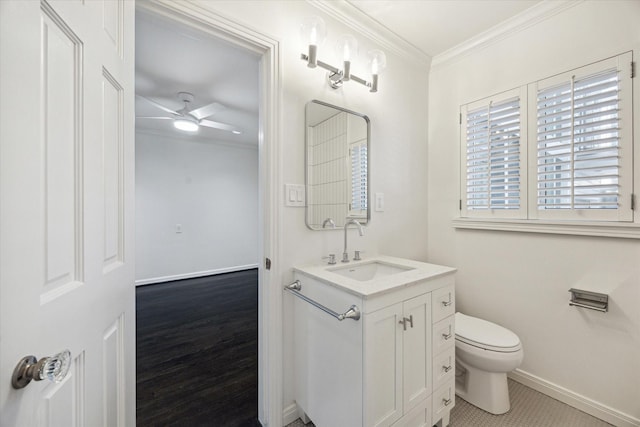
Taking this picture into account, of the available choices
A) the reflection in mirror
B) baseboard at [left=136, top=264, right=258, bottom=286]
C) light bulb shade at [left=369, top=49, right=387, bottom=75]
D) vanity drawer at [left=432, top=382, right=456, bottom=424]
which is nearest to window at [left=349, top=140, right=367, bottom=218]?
the reflection in mirror

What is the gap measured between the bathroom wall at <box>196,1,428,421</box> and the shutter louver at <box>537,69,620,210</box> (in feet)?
2.77

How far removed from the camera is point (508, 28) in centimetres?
185

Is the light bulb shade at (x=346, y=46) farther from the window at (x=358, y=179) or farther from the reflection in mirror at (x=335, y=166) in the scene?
the window at (x=358, y=179)

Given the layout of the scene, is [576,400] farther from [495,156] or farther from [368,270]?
[495,156]

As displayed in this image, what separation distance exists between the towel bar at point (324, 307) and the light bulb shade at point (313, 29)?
1.34 metres

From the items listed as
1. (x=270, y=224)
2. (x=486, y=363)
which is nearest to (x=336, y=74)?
(x=270, y=224)

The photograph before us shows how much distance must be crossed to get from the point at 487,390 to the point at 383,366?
963 mm

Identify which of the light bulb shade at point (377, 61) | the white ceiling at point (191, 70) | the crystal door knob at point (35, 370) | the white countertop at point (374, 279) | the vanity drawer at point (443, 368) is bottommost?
the vanity drawer at point (443, 368)

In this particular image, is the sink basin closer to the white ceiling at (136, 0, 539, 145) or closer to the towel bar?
the towel bar

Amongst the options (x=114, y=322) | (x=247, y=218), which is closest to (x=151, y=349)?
(x=114, y=322)

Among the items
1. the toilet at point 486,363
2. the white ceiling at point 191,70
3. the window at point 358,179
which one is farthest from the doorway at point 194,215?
the toilet at point 486,363

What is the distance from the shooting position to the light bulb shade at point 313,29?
1.40 metres

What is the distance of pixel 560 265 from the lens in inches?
65.6

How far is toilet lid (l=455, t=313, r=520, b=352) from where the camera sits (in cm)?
151
